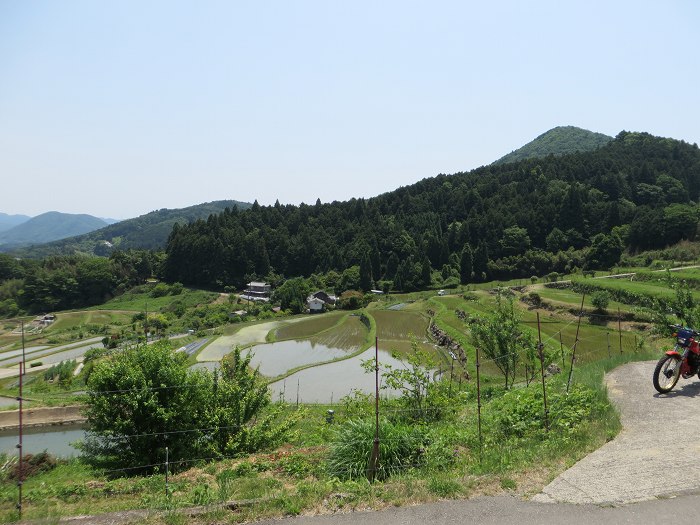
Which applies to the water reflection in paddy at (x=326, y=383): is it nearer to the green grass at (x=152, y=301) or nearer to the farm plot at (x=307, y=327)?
the farm plot at (x=307, y=327)

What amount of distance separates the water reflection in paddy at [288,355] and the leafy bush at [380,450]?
2528cm

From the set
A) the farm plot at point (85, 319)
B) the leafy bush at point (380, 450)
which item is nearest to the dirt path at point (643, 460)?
the leafy bush at point (380, 450)

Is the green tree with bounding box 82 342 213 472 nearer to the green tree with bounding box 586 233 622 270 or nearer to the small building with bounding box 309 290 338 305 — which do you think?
the small building with bounding box 309 290 338 305

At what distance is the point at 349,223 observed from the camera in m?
107

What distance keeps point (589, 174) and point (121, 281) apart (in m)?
109

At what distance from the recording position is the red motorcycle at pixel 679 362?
8852 millimetres

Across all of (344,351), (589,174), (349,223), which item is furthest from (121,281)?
(589,174)

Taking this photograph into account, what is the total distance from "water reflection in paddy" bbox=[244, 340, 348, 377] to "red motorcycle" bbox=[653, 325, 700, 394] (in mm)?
26006

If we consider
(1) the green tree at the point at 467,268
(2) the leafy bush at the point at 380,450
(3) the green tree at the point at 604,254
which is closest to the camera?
(2) the leafy bush at the point at 380,450

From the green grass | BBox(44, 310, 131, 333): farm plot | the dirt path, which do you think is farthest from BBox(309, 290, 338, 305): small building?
the dirt path

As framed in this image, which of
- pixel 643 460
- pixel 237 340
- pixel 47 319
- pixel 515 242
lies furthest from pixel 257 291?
pixel 643 460

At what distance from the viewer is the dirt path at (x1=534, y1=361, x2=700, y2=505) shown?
5227 mm

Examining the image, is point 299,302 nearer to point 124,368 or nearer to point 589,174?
point 124,368

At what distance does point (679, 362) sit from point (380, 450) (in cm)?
674
